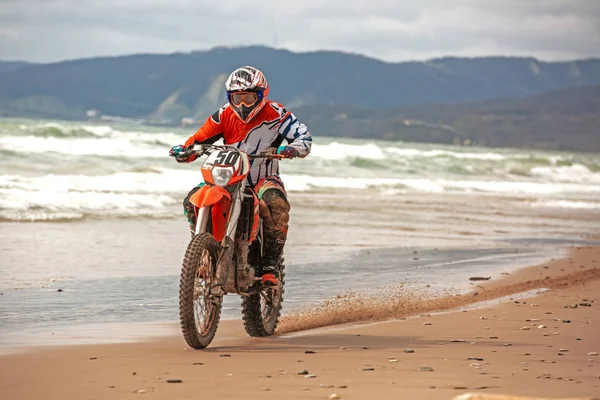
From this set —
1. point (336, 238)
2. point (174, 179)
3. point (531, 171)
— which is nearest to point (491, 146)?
point (531, 171)

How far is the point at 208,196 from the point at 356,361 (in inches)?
59.4

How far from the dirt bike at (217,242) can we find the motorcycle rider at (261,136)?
0.39 ft

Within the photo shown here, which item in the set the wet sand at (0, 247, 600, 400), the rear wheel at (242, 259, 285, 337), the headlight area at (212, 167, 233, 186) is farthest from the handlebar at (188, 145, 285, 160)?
the wet sand at (0, 247, 600, 400)

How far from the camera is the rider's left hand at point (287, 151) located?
7124 mm

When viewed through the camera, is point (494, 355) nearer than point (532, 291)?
Yes

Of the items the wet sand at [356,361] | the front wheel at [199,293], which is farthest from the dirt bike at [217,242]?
the wet sand at [356,361]

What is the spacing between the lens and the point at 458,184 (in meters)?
36.2

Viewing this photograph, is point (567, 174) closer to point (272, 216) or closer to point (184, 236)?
point (184, 236)

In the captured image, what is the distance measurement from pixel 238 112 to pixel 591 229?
1331 cm

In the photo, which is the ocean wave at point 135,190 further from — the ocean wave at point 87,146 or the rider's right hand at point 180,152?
the ocean wave at point 87,146

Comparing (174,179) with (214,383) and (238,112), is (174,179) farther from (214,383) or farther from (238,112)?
(214,383)

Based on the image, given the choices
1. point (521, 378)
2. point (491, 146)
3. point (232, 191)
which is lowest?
point (521, 378)

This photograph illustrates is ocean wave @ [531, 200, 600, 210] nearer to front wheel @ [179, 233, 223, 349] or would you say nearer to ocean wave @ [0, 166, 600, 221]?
ocean wave @ [0, 166, 600, 221]

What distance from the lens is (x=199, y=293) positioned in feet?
22.0
